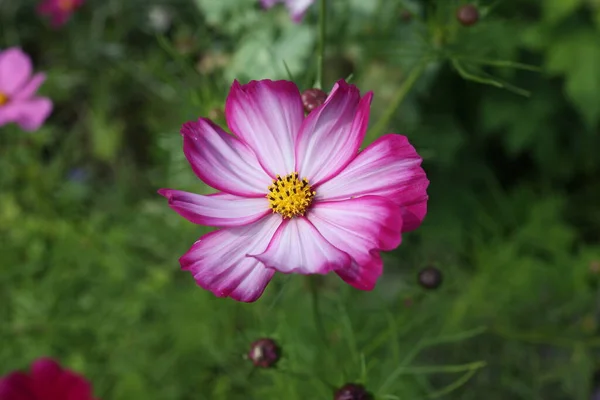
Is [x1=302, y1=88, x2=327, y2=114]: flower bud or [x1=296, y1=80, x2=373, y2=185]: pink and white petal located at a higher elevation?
[x1=302, y1=88, x2=327, y2=114]: flower bud

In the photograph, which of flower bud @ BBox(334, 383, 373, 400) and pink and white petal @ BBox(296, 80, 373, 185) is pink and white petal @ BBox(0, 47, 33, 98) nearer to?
pink and white petal @ BBox(296, 80, 373, 185)

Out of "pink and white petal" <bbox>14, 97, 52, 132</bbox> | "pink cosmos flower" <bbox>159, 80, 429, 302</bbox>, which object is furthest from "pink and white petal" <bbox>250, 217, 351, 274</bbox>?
"pink and white petal" <bbox>14, 97, 52, 132</bbox>

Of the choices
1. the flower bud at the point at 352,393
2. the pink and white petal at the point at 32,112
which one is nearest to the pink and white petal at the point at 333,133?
the flower bud at the point at 352,393

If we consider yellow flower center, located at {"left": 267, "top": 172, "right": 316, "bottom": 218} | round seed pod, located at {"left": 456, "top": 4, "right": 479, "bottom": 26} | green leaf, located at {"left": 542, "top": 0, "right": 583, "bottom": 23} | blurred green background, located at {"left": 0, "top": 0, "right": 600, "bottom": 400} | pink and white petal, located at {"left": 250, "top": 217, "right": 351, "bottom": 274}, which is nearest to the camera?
pink and white petal, located at {"left": 250, "top": 217, "right": 351, "bottom": 274}

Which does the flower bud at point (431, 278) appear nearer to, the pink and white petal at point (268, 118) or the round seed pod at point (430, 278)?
the round seed pod at point (430, 278)

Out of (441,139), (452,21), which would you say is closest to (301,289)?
(441,139)

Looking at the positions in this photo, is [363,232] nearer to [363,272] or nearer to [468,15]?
[363,272]
